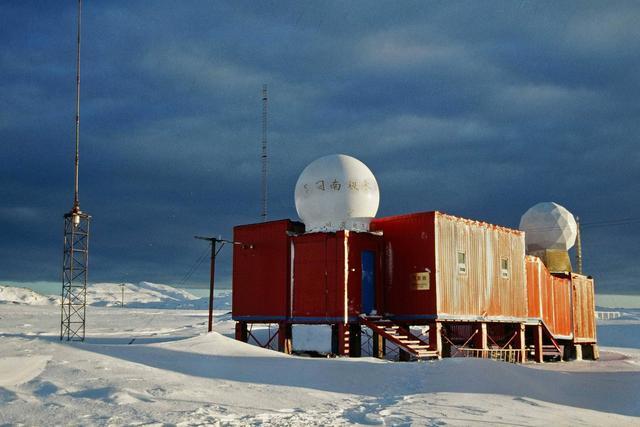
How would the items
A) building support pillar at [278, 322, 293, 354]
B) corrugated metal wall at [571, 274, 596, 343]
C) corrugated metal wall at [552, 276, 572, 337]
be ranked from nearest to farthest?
building support pillar at [278, 322, 293, 354] → corrugated metal wall at [552, 276, 572, 337] → corrugated metal wall at [571, 274, 596, 343]

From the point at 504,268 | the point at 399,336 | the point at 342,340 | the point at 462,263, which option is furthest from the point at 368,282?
the point at 504,268

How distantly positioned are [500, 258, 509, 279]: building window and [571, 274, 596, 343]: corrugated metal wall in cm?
1024

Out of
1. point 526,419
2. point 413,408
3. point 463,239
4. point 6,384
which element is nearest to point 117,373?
point 6,384

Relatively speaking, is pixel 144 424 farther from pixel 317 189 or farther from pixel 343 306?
pixel 317 189

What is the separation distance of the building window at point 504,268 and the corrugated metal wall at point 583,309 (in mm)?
10240

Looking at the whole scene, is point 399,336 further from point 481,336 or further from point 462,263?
point 481,336

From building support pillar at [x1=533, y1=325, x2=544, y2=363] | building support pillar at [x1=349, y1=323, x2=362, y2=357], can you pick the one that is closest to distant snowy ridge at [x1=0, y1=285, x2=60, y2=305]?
building support pillar at [x1=533, y1=325, x2=544, y2=363]

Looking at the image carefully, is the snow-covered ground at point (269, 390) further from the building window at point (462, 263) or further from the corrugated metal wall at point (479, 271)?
the building window at point (462, 263)

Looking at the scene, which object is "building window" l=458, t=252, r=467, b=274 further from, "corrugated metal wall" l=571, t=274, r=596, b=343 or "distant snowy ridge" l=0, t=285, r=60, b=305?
"distant snowy ridge" l=0, t=285, r=60, b=305

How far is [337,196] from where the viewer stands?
2872cm

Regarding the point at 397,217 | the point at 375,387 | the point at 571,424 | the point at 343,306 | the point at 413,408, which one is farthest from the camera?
the point at 397,217

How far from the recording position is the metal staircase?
25.8m

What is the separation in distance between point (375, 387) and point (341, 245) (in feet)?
37.2

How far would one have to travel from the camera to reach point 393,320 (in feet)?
93.1
